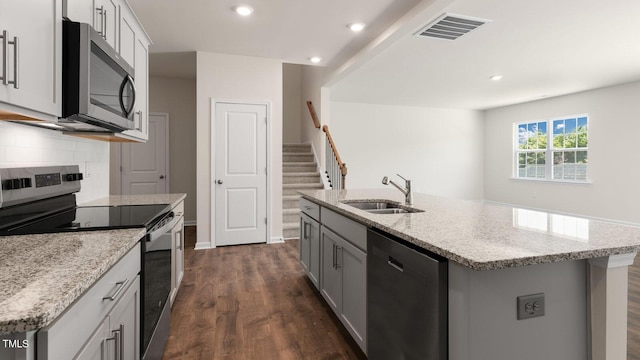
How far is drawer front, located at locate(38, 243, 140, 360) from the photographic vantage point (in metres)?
0.71

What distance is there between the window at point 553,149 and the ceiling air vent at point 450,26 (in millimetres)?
4976

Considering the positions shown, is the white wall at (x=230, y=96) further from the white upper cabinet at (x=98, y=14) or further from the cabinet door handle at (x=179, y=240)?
the white upper cabinet at (x=98, y=14)

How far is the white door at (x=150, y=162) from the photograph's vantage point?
5812mm

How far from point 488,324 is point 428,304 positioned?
20 centimetres

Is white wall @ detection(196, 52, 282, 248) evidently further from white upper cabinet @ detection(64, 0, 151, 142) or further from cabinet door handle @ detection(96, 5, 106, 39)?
cabinet door handle @ detection(96, 5, 106, 39)

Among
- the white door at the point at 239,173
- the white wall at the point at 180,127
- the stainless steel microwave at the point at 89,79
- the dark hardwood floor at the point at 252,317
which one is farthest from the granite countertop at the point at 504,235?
the white wall at the point at 180,127

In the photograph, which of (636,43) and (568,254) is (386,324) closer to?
(568,254)

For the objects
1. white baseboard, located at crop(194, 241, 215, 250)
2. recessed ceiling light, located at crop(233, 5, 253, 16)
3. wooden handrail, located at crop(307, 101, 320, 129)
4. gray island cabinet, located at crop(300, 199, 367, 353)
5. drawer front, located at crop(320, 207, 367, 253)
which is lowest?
white baseboard, located at crop(194, 241, 215, 250)

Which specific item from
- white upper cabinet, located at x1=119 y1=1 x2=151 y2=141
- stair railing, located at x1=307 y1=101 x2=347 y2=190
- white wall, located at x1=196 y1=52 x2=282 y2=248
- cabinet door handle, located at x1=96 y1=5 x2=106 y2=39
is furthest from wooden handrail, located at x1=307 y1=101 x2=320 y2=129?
cabinet door handle, located at x1=96 y1=5 x2=106 y2=39

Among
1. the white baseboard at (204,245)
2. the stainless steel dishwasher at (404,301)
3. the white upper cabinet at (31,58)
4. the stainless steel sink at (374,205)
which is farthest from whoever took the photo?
the white baseboard at (204,245)

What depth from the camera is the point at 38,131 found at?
1822 millimetres

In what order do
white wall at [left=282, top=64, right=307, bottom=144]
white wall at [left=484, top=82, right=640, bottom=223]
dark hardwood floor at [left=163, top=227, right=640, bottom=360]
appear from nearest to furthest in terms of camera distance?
dark hardwood floor at [left=163, top=227, right=640, bottom=360]
white wall at [left=484, top=82, right=640, bottom=223]
white wall at [left=282, top=64, right=307, bottom=144]

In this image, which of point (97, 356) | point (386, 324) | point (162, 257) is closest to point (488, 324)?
point (386, 324)

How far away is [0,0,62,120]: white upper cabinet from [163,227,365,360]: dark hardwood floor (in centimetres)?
154
